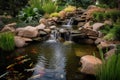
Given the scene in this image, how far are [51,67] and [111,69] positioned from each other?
2.38 metres

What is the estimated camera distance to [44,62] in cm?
699

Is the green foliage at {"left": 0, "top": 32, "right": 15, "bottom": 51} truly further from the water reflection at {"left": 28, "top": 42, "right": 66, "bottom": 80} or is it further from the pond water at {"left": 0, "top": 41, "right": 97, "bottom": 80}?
the water reflection at {"left": 28, "top": 42, "right": 66, "bottom": 80}

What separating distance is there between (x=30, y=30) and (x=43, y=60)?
10.3 feet

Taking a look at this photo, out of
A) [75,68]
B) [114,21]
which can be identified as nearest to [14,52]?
[75,68]

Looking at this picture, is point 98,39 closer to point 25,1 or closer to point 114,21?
point 114,21

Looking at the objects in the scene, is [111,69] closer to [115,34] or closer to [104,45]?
[104,45]

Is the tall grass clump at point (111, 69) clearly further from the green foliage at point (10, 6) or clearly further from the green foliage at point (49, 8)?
the green foliage at point (49, 8)

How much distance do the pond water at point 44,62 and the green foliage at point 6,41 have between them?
0.25m

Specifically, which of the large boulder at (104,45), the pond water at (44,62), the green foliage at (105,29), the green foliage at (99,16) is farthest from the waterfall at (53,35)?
the large boulder at (104,45)

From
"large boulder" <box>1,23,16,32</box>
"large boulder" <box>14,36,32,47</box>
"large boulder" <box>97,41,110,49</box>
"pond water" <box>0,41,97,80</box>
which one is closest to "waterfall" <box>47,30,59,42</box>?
"pond water" <box>0,41,97,80</box>

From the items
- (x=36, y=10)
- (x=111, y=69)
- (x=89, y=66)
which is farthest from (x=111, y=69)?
(x=36, y=10)

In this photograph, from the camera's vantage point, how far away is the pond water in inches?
232

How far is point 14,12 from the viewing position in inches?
447

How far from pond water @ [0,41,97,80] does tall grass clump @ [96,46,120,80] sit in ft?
3.51
